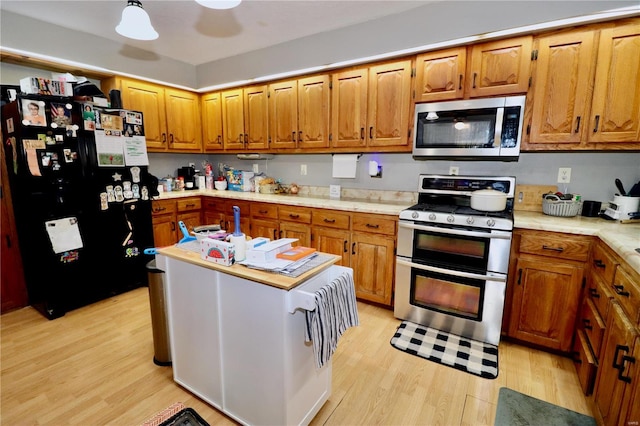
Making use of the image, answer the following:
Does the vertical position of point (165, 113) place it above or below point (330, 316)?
above

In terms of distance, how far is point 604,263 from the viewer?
1708mm

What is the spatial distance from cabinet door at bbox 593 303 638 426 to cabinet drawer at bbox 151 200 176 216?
12.6 feet

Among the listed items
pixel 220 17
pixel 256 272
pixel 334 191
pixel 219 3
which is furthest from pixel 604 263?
pixel 220 17

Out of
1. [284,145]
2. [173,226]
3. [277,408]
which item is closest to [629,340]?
[277,408]

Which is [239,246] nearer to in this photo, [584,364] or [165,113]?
[584,364]

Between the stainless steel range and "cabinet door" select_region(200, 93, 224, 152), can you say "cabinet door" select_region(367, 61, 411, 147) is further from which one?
"cabinet door" select_region(200, 93, 224, 152)

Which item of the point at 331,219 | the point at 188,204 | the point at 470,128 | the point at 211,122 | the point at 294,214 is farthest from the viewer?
the point at 211,122

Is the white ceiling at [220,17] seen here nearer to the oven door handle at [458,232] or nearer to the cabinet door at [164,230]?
the oven door handle at [458,232]

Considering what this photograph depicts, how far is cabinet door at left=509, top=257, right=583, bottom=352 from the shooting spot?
2031 millimetres

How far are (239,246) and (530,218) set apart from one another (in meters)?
2.14

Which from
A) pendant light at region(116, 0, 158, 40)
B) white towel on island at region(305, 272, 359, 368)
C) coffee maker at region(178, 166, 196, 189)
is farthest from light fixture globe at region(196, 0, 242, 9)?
coffee maker at region(178, 166, 196, 189)

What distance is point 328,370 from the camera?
1697 millimetres

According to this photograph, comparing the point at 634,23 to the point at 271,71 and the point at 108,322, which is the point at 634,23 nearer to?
the point at 271,71

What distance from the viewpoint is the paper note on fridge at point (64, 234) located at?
2523 millimetres
